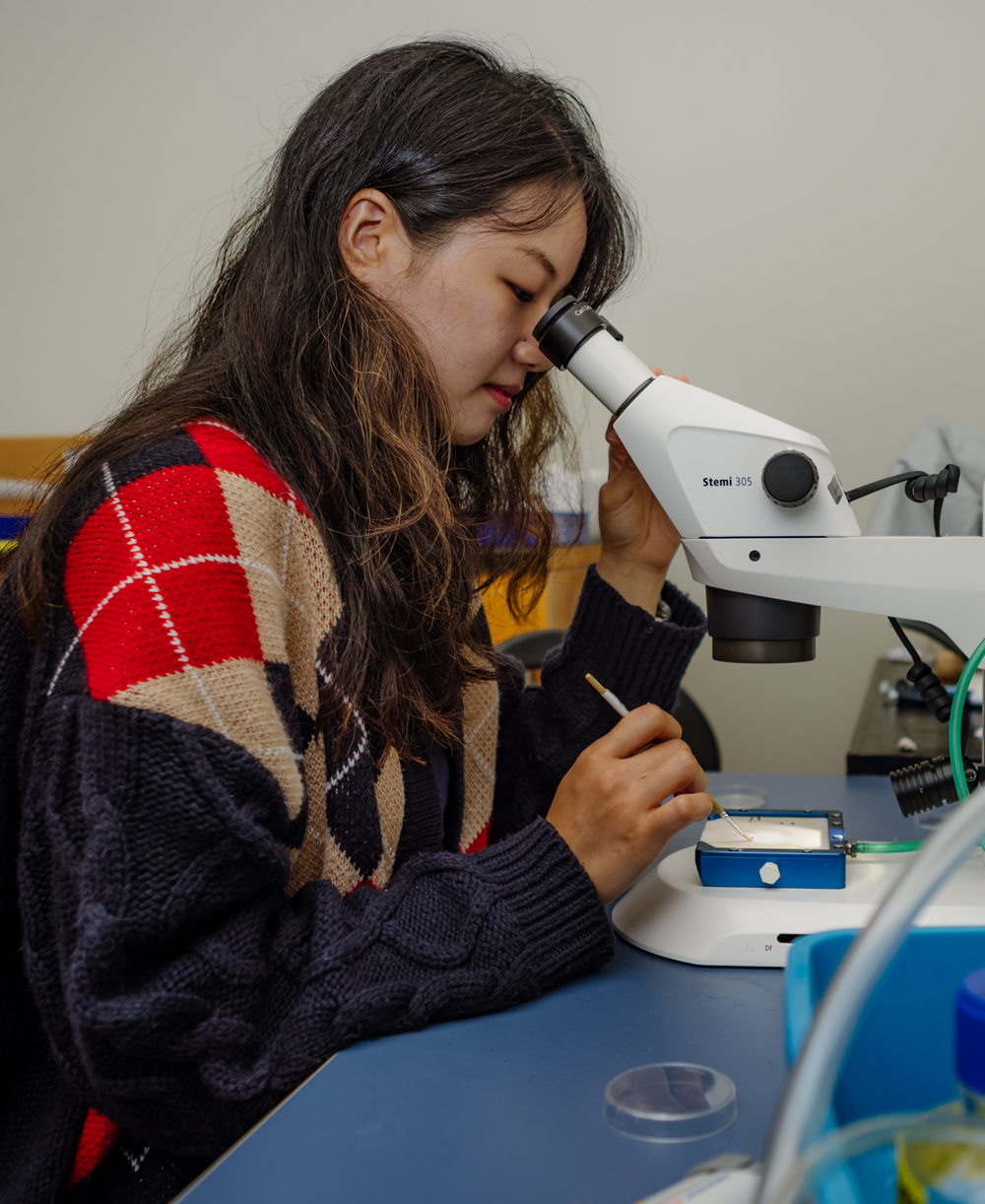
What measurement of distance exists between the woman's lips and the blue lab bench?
54 centimetres

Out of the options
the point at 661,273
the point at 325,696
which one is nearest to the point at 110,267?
the point at 661,273

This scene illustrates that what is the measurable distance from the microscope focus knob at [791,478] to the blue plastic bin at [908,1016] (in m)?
0.37

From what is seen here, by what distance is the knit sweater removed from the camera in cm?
55

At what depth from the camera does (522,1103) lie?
0.52 metres

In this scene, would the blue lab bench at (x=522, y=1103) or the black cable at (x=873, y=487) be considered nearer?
the blue lab bench at (x=522, y=1103)

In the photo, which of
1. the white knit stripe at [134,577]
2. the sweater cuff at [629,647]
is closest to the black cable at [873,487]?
the sweater cuff at [629,647]

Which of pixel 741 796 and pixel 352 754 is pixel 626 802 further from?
pixel 741 796

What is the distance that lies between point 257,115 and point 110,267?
0.53m

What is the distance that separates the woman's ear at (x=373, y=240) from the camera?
87cm

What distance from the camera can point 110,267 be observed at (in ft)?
8.12

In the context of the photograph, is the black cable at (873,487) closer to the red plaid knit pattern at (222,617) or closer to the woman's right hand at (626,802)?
the woman's right hand at (626,802)

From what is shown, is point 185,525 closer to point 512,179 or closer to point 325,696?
point 325,696

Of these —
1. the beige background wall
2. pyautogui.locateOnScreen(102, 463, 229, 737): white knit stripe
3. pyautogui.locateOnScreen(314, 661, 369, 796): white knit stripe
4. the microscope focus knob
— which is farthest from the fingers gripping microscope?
the beige background wall

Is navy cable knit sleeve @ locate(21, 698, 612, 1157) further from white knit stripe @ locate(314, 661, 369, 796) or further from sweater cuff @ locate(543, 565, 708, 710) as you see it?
sweater cuff @ locate(543, 565, 708, 710)
